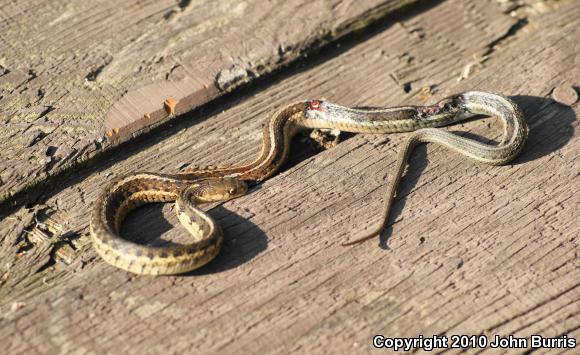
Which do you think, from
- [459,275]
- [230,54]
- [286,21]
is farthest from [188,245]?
[286,21]

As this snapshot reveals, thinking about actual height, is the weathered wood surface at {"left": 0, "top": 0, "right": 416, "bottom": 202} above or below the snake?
above

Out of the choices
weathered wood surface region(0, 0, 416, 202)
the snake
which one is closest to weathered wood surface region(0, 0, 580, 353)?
the snake

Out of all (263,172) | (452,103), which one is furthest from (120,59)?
(452,103)

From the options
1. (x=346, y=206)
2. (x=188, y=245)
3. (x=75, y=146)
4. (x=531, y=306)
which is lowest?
(x=531, y=306)

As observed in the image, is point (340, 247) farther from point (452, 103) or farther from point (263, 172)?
point (452, 103)

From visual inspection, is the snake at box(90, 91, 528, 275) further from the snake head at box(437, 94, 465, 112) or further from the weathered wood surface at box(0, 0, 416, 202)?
the weathered wood surface at box(0, 0, 416, 202)

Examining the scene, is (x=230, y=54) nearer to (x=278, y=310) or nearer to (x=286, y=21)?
(x=286, y=21)

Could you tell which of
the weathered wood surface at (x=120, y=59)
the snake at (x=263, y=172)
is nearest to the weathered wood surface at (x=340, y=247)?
the snake at (x=263, y=172)
